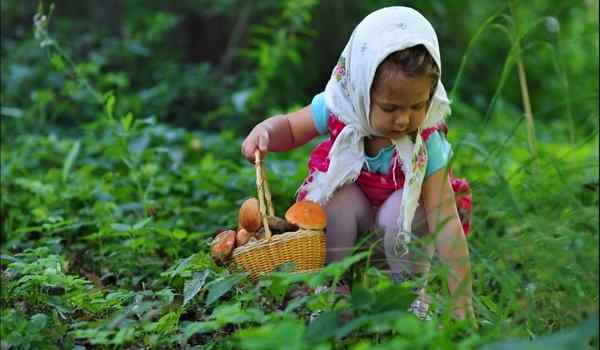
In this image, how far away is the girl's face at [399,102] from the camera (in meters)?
2.49

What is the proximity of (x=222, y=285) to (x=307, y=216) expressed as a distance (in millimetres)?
370

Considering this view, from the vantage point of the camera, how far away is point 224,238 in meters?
2.64

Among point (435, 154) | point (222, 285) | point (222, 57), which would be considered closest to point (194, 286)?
point (222, 285)

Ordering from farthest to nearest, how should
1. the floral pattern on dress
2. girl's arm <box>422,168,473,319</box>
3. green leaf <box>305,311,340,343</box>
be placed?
the floral pattern on dress → girl's arm <box>422,168,473,319</box> → green leaf <box>305,311,340,343</box>

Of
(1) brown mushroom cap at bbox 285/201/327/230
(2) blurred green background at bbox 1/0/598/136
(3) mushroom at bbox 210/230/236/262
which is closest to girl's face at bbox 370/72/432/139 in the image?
(1) brown mushroom cap at bbox 285/201/327/230

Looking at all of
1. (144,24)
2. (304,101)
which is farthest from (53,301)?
(144,24)

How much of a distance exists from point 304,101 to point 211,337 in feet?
12.3

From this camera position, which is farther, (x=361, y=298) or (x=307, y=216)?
(x=307, y=216)

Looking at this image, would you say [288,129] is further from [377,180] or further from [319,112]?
[377,180]

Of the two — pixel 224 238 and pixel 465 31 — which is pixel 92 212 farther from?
pixel 465 31

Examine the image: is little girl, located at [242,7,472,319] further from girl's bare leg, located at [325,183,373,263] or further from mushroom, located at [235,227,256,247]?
mushroom, located at [235,227,256,247]

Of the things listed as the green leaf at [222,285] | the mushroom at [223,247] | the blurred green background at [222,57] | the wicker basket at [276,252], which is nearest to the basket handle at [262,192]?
the wicker basket at [276,252]

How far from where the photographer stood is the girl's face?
2492mm

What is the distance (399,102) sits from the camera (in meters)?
2.53
